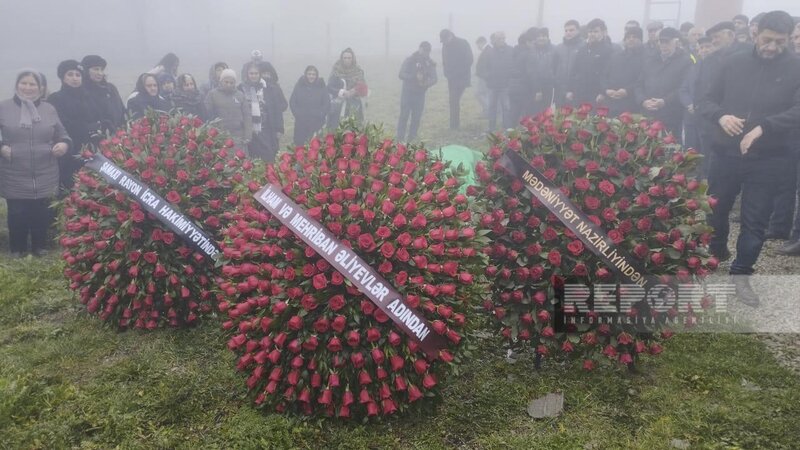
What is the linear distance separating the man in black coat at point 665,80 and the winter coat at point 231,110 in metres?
6.32

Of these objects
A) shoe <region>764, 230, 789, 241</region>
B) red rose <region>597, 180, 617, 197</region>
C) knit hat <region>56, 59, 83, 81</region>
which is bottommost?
shoe <region>764, 230, 789, 241</region>

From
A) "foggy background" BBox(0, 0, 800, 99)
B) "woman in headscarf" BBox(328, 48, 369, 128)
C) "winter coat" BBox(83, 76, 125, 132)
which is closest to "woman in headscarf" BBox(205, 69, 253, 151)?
"winter coat" BBox(83, 76, 125, 132)

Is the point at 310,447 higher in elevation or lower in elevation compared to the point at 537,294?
lower

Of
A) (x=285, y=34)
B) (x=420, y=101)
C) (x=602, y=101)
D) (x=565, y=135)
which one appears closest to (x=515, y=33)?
(x=285, y=34)

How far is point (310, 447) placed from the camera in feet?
12.9

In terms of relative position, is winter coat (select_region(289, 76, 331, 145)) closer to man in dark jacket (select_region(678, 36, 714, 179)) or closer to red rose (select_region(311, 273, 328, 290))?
man in dark jacket (select_region(678, 36, 714, 179))

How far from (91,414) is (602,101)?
9.07m

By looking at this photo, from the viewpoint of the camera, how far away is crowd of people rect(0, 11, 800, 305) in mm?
5848

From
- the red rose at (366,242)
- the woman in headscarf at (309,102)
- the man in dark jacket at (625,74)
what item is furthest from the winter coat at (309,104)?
the red rose at (366,242)

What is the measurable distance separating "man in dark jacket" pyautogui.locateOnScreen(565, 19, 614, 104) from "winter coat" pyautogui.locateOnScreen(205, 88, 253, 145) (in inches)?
221

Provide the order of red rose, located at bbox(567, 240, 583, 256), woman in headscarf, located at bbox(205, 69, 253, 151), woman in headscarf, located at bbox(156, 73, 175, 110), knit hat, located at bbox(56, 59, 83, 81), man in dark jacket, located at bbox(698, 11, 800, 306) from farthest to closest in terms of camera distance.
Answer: woman in headscarf, located at bbox(156, 73, 175, 110), woman in headscarf, located at bbox(205, 69, 253, 151), knit hat, located at bbox(56, 59, 83, 81), man in dark jacket, located at bbox(698, 11, 800, 306), red rose, located at bbox(567, 240, 583, 256)

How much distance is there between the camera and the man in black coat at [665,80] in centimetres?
986

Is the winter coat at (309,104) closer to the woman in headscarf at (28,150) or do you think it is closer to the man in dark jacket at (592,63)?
the man in dark jacket at (592,63)

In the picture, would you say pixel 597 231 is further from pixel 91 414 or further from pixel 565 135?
pixel 91 414
